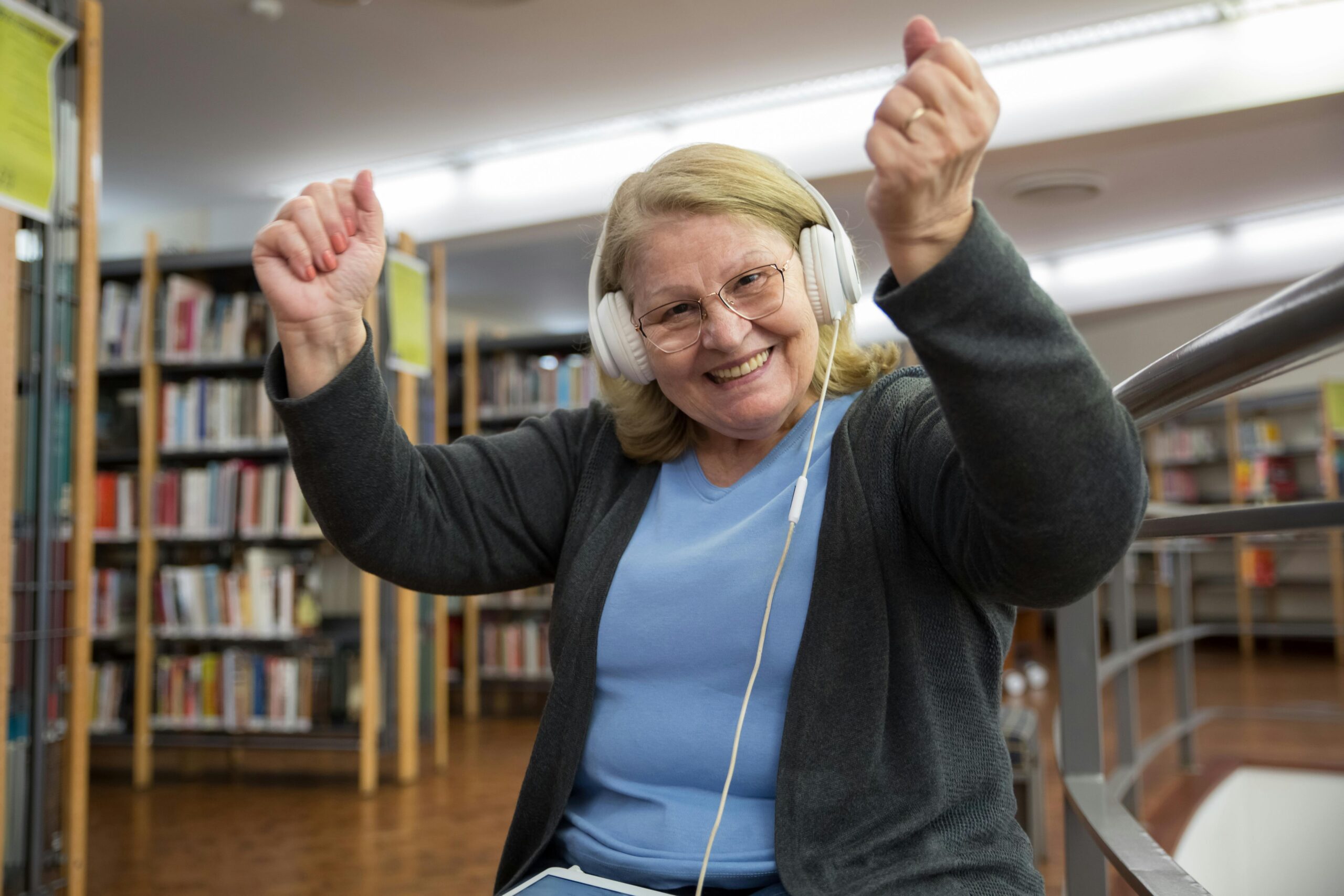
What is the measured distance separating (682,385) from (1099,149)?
457 centimetres

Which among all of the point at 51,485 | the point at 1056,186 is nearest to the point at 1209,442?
the point at 1056,186

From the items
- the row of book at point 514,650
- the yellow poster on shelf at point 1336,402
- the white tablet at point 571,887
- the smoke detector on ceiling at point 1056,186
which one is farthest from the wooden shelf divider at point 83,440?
the yellow poster on shelf at point 1336,402

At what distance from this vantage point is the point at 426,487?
100cm

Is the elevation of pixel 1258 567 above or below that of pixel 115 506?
below

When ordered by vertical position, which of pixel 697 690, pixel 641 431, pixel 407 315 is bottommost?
pixel 697 690

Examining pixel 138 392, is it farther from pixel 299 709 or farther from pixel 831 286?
pixel 831 286

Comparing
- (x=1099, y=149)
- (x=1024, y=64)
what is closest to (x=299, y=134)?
(x=1024, y=64)

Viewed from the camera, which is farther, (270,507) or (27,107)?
(270,507)

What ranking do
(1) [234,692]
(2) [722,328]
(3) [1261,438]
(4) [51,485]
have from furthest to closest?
(3) [1261,438] < (1) [234,692] < (4) [51,485] < (2) [722,328]

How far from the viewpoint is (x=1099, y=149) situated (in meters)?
4.85

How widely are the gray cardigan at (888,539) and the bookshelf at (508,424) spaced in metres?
4.27

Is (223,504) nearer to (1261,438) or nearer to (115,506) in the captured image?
(115,506)

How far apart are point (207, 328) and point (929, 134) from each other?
4157 millimetres

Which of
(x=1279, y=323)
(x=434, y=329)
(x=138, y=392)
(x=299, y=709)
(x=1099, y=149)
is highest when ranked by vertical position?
(x=1099, y=149)
